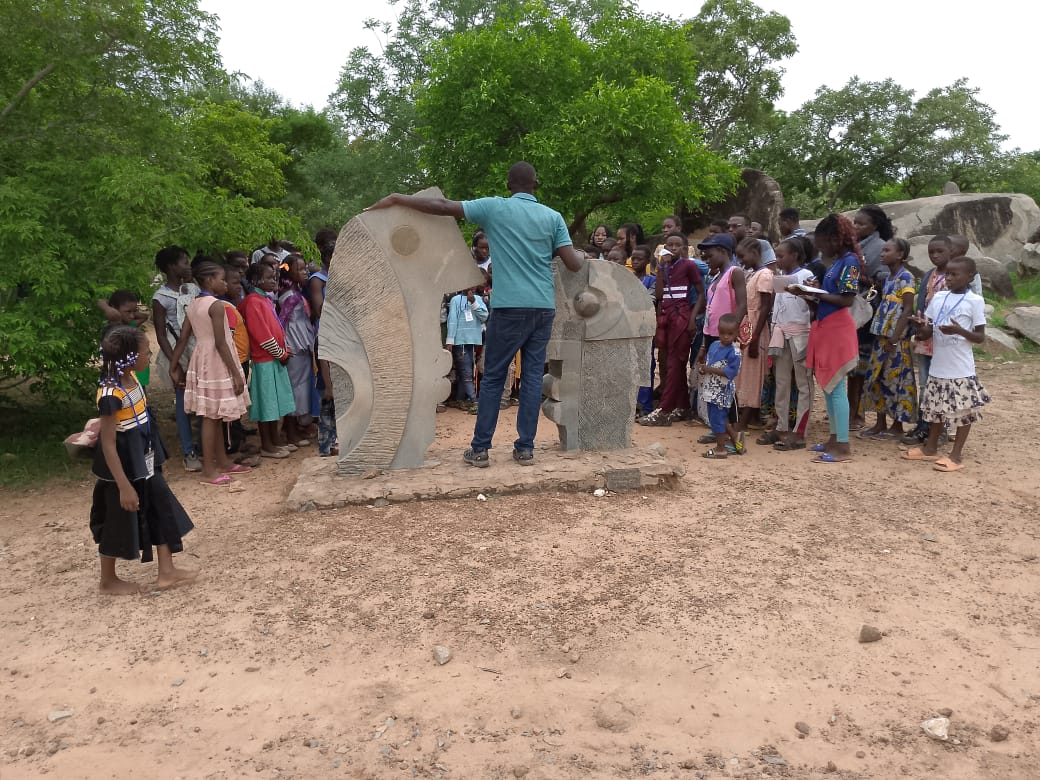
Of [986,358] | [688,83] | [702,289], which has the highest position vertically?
[688,83]

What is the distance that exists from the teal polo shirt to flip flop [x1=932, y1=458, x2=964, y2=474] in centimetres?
320

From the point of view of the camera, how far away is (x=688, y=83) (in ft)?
66.1

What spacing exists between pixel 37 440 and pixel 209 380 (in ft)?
7.24

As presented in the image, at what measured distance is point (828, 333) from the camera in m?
5.89

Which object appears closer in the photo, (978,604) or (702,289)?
(978,604)

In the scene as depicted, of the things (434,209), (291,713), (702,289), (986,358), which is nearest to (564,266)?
(434,209)

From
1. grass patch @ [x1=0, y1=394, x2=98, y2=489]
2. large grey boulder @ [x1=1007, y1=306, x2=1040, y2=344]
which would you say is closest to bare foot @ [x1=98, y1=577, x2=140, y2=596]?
grass patch @ [x1=0, y1=394, x2=98, y2=489]

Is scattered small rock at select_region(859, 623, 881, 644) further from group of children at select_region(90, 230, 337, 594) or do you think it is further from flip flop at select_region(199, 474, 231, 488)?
flip flop at select_region(199, 474, 231, 488)

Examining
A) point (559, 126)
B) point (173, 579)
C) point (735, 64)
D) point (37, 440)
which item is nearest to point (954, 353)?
point (173, 579)

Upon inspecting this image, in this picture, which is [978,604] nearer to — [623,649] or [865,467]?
[623,649]

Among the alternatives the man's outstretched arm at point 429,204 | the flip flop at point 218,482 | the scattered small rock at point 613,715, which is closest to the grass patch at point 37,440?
the flip flop at point 218,482

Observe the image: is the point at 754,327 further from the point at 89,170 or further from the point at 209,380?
the point at 89,170

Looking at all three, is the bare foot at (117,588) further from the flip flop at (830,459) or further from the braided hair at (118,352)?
the flip flop at (830,459)

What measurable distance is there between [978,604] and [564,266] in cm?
322
